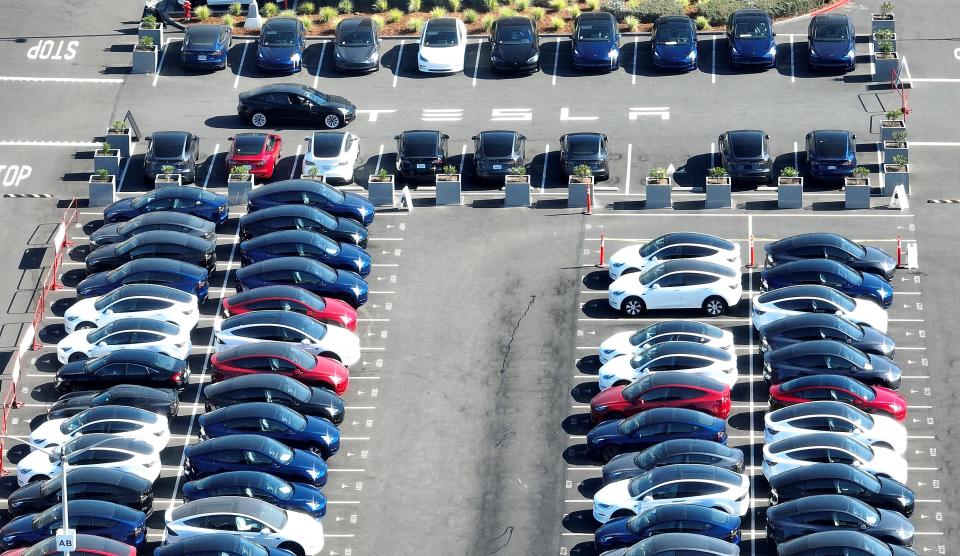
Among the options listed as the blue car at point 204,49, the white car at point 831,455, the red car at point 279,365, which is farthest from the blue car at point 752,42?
the white car at point 831,455

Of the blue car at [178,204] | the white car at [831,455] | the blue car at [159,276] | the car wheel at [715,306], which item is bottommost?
the white car at [831,455]

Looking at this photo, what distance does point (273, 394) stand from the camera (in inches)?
2539

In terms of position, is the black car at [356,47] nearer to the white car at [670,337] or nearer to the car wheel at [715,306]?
the car wheel at [715,306]

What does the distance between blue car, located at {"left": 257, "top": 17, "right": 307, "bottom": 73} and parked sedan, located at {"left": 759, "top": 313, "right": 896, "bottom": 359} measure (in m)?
25.7

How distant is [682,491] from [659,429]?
2.92 metres

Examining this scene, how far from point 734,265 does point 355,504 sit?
50.6 ft

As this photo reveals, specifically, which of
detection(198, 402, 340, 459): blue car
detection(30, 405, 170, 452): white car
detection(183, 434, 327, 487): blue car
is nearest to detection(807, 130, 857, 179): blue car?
detection(198, 402, 340, 459): blue car

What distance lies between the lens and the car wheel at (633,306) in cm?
6956

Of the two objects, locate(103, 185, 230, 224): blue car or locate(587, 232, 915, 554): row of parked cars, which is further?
locate(103, 185, 230, 224): blue car

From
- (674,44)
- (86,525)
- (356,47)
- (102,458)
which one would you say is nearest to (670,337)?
(102,458)

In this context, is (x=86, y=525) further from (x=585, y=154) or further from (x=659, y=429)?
(x=585, y=154)

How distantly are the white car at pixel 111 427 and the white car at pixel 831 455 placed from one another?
17.3 meters

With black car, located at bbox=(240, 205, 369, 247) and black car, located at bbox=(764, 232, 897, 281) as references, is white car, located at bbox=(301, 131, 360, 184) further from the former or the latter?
black car, located at bbox=(764, 232, 897, 281)

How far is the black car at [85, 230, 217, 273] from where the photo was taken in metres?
71.6
